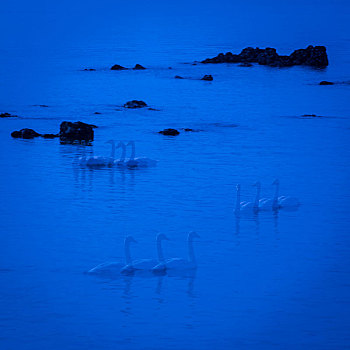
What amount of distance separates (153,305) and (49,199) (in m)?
12.8

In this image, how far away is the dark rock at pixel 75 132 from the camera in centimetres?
4994

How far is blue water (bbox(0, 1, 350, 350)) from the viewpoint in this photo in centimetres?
2209

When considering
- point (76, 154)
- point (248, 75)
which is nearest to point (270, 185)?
point (76, 154)

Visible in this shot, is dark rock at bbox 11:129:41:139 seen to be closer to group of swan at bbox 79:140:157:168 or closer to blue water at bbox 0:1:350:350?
blue water at bbox 0:1:350:350

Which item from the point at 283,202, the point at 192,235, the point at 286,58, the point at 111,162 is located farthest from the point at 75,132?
the point at 286,58

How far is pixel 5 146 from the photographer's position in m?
48.2

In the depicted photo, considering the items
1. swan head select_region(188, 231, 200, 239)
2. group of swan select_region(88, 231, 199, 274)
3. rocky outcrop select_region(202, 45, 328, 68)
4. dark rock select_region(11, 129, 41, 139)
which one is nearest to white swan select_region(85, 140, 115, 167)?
dark rock select_region(11, 129, 41, 139)

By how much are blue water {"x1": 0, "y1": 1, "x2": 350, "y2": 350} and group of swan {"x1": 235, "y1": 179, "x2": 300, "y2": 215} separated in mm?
530

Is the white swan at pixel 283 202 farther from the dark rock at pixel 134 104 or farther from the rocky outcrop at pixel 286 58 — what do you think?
the rocky outcrop at pixel 286 58

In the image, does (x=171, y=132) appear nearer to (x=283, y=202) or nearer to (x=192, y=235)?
(x=283, y=202)

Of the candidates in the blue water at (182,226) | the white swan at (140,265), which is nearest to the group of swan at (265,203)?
the blue water at (182,226)

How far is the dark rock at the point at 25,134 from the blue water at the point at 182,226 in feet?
3.21

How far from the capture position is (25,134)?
2010 inches

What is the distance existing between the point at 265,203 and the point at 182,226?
160 inches
